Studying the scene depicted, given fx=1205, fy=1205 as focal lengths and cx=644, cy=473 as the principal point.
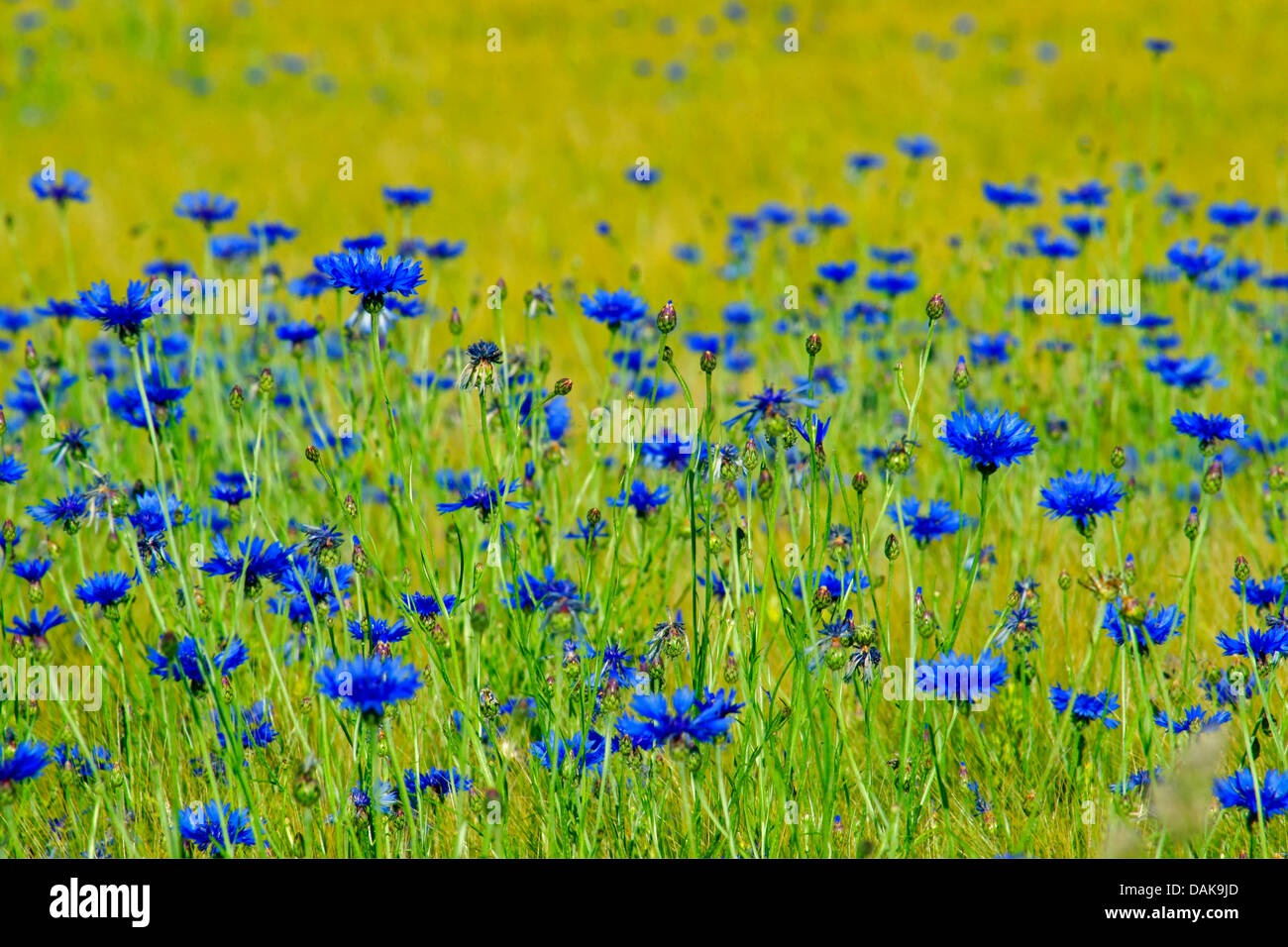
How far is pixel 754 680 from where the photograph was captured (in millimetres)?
1853

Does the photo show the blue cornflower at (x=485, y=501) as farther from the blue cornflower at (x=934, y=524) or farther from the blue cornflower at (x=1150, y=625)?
the blue cornflower at (x=1150, y=625)

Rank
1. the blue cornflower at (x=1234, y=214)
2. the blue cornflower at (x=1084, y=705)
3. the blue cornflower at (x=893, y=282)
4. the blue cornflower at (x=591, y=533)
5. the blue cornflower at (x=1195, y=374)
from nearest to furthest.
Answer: the blue cornflower at (x=1084, y=705)
the blue cornflower at (x=591, y=533)
the blue cornflower at (x=1195, y=374)
the blue cornflower at (x=893, y=282)
the blue cornflower at (x=1234, y=214)

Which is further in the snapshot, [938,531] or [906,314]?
[906,314]

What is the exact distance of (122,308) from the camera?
198 centimetres

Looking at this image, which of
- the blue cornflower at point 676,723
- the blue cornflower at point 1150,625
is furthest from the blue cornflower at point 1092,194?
the blue cornflower at point 676,723

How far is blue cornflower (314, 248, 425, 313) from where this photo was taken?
179 cm

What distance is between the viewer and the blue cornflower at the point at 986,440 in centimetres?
172

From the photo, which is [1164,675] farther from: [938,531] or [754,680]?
[754,680]

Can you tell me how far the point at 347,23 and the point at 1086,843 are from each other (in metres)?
10.7

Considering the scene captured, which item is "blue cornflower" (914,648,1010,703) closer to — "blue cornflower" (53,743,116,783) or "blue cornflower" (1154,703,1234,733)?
"blue cornflower" (1154,703,1234,733)

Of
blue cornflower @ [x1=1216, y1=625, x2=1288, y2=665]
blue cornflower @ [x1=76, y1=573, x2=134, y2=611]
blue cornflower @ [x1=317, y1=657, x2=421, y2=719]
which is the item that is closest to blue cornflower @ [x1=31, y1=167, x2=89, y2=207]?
blue cornflower @ [x1=76, y1=573, x2=134, y2=611]

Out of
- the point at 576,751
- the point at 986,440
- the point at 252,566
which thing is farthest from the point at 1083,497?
the point at 252,566

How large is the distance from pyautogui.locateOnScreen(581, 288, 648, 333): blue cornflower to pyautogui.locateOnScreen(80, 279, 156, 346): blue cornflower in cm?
78
